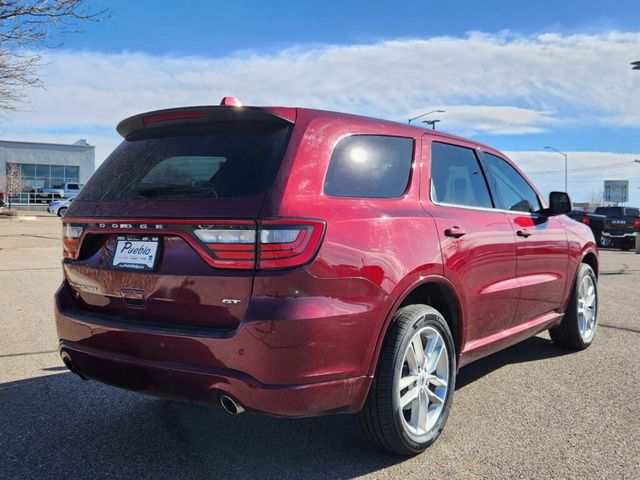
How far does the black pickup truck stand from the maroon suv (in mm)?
20712

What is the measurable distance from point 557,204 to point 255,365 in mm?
3312

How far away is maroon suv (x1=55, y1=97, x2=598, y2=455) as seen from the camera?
262 centimetres

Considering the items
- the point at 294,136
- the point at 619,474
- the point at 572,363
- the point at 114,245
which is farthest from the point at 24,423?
the point at 572,363

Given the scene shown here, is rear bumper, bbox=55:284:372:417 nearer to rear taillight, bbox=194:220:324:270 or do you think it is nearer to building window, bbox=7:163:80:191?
rear taillight, bbox=194:220:324:270

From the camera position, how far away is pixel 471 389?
4273 millimetres

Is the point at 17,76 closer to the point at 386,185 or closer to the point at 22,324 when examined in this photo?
the point at 22,324

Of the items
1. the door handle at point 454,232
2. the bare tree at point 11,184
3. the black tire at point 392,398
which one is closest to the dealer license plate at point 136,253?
the black tire at point 392,398

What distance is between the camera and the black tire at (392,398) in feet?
9.71

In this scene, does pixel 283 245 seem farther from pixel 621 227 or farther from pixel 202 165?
pixel 621 227

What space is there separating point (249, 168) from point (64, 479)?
1.78m

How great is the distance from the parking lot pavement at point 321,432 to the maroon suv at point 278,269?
1.04 feet

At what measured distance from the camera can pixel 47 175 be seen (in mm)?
58156

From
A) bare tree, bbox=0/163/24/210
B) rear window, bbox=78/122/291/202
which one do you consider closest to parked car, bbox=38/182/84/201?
bare tree, bbox=0/163/24/210

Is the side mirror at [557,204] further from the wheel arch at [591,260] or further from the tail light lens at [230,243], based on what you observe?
the tail light lens at [230,243]
